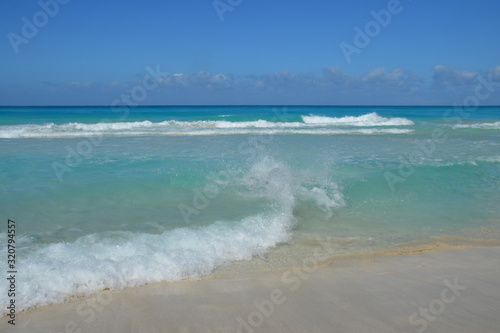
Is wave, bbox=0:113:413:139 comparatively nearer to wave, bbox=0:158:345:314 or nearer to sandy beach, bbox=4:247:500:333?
wave, bbox=0:158:345:314

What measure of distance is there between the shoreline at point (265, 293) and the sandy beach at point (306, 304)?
0.03ft

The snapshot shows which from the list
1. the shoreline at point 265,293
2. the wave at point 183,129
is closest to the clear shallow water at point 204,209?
the shoreline at point 265,293

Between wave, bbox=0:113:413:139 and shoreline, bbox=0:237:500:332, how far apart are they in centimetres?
1894

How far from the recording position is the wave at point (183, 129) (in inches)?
864

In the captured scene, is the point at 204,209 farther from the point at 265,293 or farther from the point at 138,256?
the point at 265,293

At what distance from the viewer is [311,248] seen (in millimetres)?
5184

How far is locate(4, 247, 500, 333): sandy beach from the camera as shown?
3.28 m

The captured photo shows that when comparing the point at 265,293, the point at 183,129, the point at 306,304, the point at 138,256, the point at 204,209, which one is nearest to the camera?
the point at 306,304

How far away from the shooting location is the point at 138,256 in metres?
4.49

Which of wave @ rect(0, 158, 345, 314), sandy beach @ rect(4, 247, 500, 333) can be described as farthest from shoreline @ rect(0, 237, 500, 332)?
wave @ rect(0, 158, 345, 314)

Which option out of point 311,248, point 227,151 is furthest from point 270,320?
point 227,151

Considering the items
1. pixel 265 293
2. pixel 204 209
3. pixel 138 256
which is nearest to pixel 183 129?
pixel 204 209

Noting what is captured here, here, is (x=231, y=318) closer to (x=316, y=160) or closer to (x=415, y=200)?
(x=415, y=200)

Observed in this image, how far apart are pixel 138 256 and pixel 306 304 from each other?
222cm
